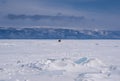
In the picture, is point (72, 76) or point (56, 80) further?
point (72, 76)

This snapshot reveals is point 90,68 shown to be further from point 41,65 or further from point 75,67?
point 41,65

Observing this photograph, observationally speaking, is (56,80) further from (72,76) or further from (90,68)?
(90,68)

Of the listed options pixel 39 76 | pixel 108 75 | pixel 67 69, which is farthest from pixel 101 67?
pixel 39 76

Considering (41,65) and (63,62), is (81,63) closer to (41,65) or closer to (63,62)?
(63,62)

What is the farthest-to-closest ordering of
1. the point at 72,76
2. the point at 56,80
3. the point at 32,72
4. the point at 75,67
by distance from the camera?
the point at 75,67, the point at 32,72, the point at 72,76, the point at 56,80

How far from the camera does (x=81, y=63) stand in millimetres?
17922

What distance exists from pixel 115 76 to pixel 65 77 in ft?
7.90

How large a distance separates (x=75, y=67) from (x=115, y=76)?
11.3 feet

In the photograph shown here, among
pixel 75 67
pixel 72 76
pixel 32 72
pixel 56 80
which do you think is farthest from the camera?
pixel 75 67

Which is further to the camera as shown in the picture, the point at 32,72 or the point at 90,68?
the point at 90,68

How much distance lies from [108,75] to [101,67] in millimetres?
3355

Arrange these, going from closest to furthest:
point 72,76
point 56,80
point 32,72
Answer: point 56,80 < point 72,76 < point 32,72

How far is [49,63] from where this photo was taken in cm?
1753

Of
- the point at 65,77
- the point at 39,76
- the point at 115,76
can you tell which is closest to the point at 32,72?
the point at 39,76
